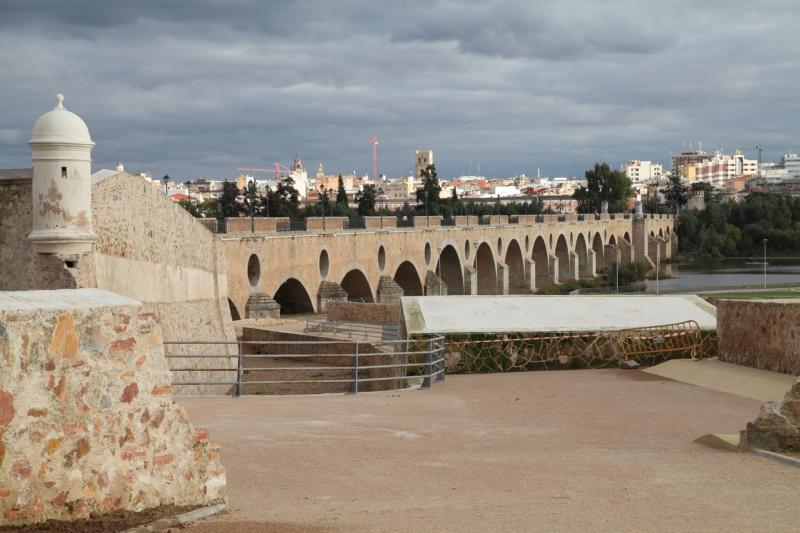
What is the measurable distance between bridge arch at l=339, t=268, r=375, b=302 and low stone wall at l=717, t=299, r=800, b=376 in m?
26.1

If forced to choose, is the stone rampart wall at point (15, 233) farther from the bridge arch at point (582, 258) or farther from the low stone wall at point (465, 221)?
the bridge arch at point (582, 258)

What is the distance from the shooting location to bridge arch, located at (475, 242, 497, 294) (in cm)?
5831

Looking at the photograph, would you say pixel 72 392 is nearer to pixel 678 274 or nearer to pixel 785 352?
pixel 785 352

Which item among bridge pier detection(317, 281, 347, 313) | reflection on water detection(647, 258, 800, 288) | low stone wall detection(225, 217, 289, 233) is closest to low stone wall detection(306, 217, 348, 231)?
low stone wall detection(225, 217, 289, 233)

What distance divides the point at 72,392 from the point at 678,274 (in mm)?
78946

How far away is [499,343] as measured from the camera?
15.3 m

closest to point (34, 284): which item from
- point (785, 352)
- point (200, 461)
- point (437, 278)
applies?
point (200, 461)

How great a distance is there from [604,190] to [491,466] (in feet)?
342

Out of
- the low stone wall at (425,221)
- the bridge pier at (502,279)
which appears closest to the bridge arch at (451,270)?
the low stone wall at (425,221)

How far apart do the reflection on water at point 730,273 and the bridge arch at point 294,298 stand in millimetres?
29560

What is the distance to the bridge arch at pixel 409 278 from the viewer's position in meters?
46.1

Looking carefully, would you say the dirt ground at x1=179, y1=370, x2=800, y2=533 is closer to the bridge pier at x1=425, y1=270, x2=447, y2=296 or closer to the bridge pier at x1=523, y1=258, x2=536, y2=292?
the bridge pier at x1=425, y1=270, x2=447, y2=296

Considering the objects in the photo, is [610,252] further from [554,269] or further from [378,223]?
[378,223]

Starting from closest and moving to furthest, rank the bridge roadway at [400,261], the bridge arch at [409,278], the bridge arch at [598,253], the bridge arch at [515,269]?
the bridge roadway at [400,261]
the bridge arch at [409,278]
the bridge arch at [515,269]
the bridge arch at [598,253]
